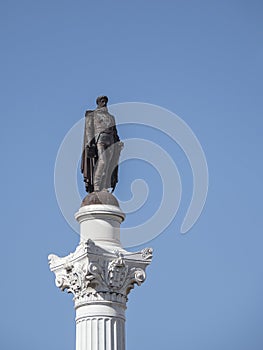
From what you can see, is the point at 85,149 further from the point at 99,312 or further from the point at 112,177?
the point at 99,312

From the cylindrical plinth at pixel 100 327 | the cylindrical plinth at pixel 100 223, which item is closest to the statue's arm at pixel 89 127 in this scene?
the cylindrical plinth at pixel 100 223

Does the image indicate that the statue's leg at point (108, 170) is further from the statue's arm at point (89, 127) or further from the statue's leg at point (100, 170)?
the statue's arm at point (89, 127)

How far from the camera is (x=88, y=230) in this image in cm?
3077

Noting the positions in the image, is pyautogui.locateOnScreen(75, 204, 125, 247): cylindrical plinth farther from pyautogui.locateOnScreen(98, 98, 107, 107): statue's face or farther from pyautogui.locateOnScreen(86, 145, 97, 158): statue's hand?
pyautogui.locateOnScreen(98, 98, 107, 107): statue's face

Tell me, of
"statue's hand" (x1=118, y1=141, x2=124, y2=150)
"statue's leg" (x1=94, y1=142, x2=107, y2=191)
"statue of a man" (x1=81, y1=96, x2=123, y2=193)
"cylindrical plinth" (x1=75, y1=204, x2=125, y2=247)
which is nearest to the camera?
"cylindrical plinth" (x1=75, y1=204, x2=125, y2=247)

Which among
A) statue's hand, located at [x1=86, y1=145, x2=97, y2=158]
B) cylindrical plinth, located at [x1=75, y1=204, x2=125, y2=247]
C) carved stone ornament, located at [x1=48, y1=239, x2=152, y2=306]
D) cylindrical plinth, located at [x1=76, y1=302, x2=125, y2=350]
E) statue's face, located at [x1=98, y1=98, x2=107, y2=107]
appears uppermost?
statue's face, located at [x1=98, y1=98, x2=107, y2=107]

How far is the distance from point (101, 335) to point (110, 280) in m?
1.65

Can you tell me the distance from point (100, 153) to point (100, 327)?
18.8ft

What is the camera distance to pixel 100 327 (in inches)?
1156

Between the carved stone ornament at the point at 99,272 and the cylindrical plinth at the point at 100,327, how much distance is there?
27 cm

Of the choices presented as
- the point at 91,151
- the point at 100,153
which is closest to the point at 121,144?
the point at 100,153

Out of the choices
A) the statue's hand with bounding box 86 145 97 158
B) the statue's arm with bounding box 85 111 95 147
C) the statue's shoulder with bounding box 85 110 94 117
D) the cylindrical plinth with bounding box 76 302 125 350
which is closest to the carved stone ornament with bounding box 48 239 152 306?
the cylindrical plinth with bounding box 76 302 125 350

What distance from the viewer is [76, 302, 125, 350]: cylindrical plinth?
2906 centimetres

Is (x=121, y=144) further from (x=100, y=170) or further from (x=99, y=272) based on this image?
(x=99, y=272)
